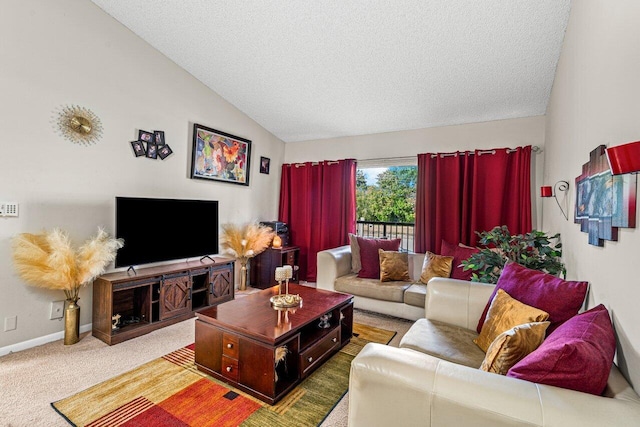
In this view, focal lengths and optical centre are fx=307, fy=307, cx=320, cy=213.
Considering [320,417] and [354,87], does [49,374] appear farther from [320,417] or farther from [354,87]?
→ [354,87]

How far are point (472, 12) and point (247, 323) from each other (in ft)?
9.31

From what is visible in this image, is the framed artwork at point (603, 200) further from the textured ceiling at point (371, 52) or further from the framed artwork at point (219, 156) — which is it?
the framed artwork at point (219, 156)

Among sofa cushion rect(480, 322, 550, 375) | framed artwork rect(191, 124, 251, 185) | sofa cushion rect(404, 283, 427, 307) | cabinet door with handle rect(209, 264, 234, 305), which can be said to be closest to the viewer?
sofa cushion rect(480, 322, 550, 375)

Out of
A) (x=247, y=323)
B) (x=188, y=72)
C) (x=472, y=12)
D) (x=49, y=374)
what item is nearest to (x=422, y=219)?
(x=472, y=12)

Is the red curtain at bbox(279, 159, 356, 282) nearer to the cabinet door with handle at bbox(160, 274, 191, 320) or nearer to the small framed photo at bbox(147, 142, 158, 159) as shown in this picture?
the cabinet door with handle at bbox(160, 274, 191, 320)

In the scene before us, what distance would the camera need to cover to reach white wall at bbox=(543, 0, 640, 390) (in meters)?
Result: 1.12

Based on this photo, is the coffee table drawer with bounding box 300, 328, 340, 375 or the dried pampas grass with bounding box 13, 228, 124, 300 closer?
the coffee table drawer with bounding box 300, 328, 340, 375

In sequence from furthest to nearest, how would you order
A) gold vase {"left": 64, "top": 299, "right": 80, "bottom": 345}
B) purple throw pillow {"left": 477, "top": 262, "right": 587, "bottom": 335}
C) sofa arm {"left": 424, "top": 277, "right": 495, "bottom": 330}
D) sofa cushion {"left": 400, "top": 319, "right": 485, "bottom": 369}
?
gold vase {"left": 64, "top": 299, "right": 80, "bottom": 345}, sofa arm {"left": 424, "top": 277, "right": 495, "bottom": 330}, sofa cushion {"left": 400, "top": 319, "right": 485, "bottom": 369}, purple throw pillow {"left": 477, "top": 262, "right": 587, "bottom": 335}

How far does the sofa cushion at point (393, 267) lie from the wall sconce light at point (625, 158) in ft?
9.26

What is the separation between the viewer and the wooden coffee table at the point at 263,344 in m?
1.94

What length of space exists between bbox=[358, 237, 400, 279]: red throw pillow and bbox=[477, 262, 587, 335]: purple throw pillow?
192 cm

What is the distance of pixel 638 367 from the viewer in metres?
1.03

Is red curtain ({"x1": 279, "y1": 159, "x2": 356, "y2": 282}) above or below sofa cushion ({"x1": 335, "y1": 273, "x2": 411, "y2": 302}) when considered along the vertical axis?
above

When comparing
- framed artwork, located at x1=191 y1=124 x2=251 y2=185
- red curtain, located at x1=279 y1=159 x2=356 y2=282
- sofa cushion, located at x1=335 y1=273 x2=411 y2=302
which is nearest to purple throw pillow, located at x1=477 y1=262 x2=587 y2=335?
sofa cushion, located at x1=335 y1=273 x2=411 y2=302
